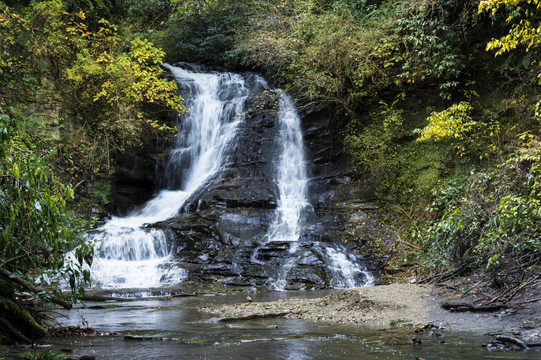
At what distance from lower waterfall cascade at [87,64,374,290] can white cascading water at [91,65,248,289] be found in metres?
0.03

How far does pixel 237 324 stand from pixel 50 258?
254cm

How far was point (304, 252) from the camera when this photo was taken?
1123 centimetres

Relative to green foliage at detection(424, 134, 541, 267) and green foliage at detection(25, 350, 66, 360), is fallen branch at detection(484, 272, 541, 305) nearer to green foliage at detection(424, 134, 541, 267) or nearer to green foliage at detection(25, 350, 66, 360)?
green foliage at detection(424, 134, 541, 267)

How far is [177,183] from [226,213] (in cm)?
390

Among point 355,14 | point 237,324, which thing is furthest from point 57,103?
point 237,324

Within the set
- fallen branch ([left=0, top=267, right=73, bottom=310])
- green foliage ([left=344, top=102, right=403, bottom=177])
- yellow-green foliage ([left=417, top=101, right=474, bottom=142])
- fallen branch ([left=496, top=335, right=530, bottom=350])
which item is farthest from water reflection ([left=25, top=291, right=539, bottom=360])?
green foliage ([left=344, top=102, right=403, bottom=177])

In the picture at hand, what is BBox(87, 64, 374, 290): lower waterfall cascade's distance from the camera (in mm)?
10703

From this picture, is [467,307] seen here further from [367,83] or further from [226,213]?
[367,83]

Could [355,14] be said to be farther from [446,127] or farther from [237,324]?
[237,324]

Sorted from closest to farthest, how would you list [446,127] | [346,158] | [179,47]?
1. [446,127]
2. [346,158]
3. [179,47]

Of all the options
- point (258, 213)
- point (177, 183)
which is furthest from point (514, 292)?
point (177, 183)

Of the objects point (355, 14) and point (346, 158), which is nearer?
point (355, 14)

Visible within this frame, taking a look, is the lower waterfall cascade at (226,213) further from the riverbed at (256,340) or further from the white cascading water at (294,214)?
the riverbed at (256,340)

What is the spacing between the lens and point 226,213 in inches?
526
